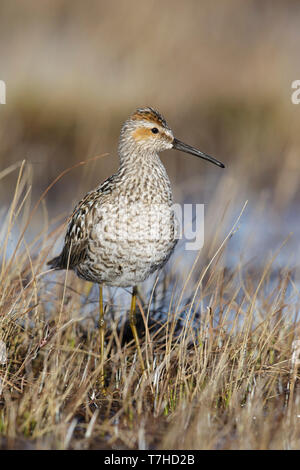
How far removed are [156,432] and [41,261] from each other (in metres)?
2.11

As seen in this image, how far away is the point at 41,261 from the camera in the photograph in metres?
6.34

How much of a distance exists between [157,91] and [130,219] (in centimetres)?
789

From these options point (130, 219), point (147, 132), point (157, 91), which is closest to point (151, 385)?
point (130, 219)

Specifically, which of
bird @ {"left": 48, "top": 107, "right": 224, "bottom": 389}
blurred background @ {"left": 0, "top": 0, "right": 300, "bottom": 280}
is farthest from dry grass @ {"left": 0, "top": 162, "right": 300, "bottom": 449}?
blurred background @ {"left": 0, "top": 0, "right": 300, "bottom": 280}

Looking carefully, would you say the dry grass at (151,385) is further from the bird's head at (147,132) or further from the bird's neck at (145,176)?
the bird's head at (147,132)

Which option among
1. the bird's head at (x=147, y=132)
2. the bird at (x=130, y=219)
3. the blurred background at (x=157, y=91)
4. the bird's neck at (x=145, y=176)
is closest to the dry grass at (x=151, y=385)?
the bird at (x=130, y=219)

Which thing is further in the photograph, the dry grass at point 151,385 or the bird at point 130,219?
the bird at point 130,219

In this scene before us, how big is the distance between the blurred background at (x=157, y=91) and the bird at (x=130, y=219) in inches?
161

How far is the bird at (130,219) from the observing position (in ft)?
18.8

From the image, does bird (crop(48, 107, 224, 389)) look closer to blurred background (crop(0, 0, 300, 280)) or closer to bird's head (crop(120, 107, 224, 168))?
bird's head (crop(120, 107, 224, 168))

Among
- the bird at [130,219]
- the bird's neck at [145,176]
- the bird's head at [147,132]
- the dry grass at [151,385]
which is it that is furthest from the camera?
the bird's head at [147,132]

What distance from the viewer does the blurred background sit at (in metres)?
11.5
